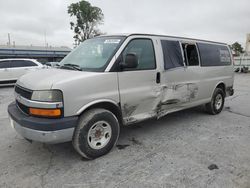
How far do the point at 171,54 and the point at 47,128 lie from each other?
2.81m

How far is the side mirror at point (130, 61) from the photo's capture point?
3.25 metres

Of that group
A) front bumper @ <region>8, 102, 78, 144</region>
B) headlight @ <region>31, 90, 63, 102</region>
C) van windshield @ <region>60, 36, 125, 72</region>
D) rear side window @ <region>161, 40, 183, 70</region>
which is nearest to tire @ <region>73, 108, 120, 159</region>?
front bumper @ <region>8, 102, 78, 144</region>

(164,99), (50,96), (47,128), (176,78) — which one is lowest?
(47,128)

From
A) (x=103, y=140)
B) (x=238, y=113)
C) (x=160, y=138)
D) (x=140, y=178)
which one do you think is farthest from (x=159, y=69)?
(x=238, y=113)

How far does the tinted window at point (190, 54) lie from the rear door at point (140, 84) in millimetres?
1110

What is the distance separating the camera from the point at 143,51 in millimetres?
3748

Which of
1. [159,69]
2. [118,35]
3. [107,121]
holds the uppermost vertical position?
[118,35]

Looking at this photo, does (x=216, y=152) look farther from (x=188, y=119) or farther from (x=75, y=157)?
(x=75, y=157)

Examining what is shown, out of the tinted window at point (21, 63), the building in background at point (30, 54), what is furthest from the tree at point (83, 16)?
the tinted window at point (21, 63)

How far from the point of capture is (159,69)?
3.88 metres

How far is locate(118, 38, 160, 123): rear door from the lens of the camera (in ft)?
11.3

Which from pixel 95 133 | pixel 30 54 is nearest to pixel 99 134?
pixel 95 133

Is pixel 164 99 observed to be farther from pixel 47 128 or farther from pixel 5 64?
pixel 5 64

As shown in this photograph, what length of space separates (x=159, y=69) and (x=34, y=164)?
107 inches
